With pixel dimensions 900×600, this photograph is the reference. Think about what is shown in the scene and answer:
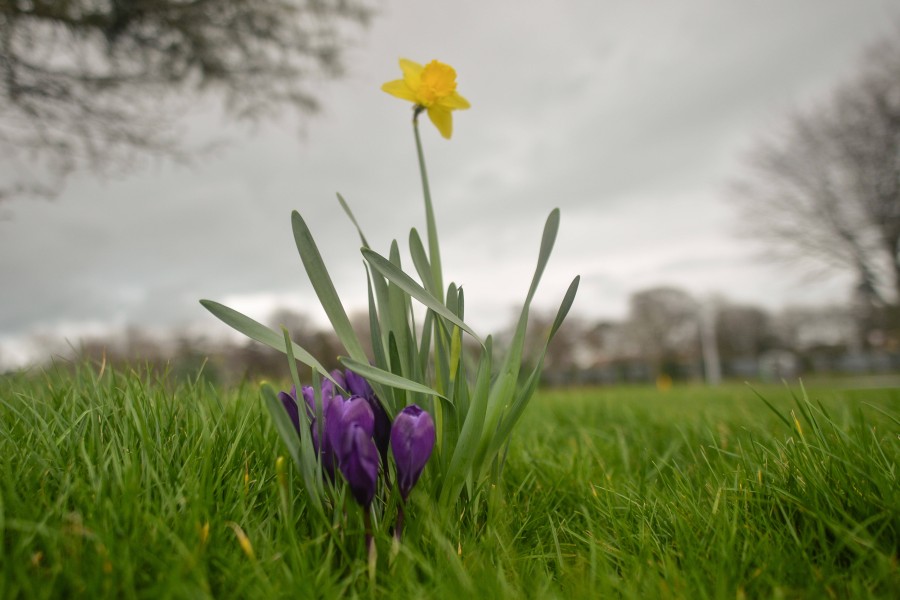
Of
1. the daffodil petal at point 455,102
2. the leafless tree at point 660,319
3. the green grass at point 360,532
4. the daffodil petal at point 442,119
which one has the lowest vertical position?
the green grass at point 360,532

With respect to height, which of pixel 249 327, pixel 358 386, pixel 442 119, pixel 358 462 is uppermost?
pixel 442 119

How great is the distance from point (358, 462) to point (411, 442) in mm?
88

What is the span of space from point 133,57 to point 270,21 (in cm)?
124

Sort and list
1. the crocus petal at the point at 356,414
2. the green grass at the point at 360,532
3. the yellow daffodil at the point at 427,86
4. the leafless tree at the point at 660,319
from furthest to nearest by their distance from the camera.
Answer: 1. the leafless tree at the point at 660,319
2. the yellow daffodil at the point at 427,86
3. the crocus petal at the point at 356,414
4. the green grass at the point at 360,532

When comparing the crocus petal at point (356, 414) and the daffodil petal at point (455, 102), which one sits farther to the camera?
the daffodil petal at point (455, 102)

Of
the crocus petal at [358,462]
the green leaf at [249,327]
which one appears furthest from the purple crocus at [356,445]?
the green leaf at [249,327]

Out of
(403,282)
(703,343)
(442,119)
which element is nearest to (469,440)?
(403,282)

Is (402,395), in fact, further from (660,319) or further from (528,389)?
(660,319)

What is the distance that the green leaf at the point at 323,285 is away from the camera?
99 cm

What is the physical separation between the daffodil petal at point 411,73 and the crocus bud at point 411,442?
65 centimetres

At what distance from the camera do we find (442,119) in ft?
3.74

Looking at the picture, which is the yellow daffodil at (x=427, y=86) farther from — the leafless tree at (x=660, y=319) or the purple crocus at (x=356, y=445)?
the leafless tree at (x=660, y=319)

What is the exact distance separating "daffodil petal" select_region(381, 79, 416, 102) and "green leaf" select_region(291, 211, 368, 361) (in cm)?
32

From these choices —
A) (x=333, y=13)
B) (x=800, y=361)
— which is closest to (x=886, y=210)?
(x=333, y=13)
